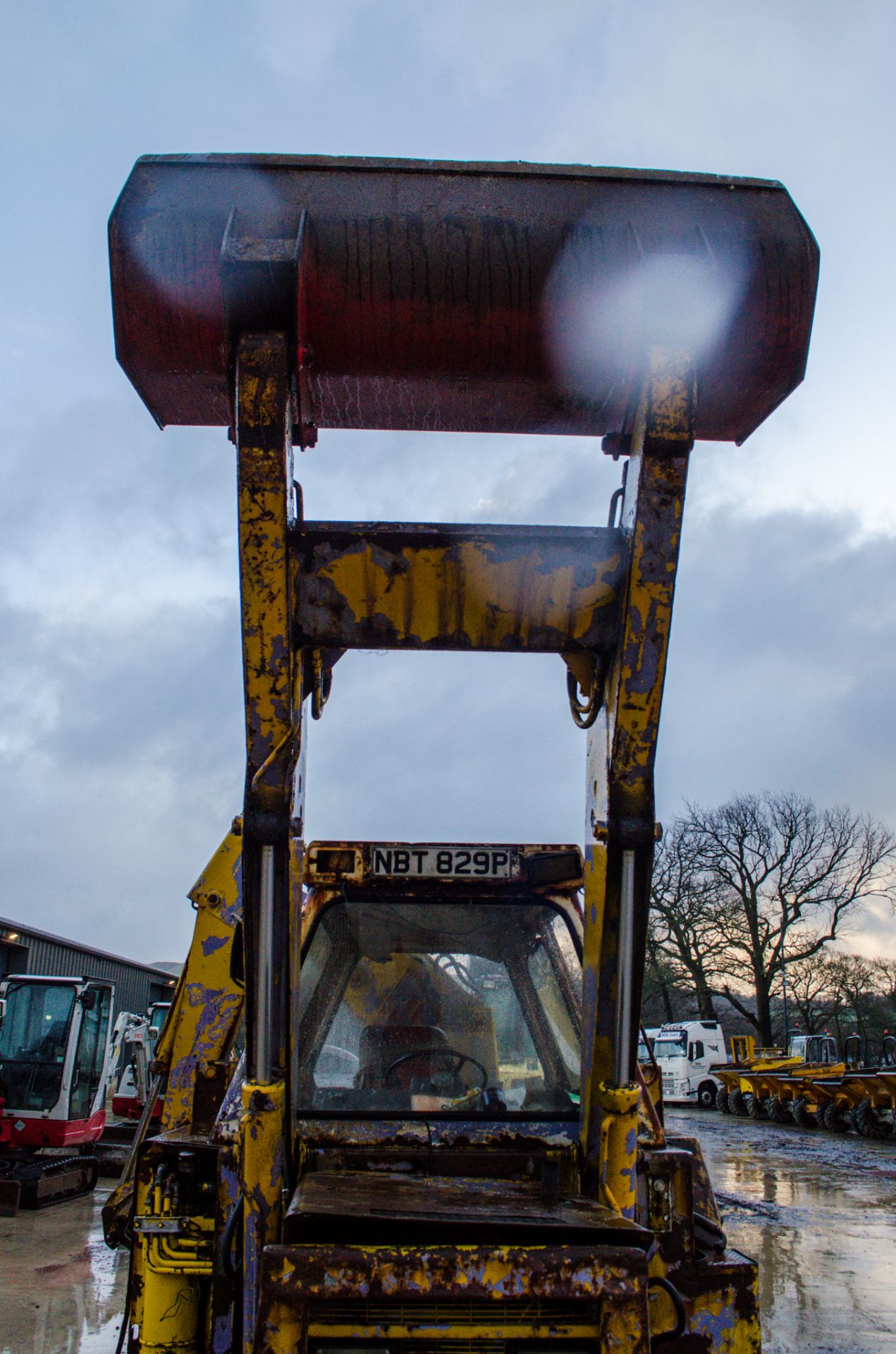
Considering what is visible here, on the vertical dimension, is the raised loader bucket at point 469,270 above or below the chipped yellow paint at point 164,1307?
above

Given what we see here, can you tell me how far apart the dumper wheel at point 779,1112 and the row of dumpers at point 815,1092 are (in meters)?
0.02

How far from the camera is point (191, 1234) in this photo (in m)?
2.83

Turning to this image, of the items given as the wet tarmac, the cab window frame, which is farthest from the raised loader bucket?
the wet tarmac

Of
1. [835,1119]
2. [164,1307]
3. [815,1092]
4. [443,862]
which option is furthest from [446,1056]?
[815,1092]

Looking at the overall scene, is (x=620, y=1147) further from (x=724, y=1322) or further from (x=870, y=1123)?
(x=870, y=1123)

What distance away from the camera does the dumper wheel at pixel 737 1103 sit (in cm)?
2759

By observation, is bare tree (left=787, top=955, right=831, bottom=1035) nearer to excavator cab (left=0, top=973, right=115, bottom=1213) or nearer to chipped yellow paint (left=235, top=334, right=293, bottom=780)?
excavator cab (left=0, top=973, right=115, bottom=1213)

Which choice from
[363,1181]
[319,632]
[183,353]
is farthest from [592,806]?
[183,353]

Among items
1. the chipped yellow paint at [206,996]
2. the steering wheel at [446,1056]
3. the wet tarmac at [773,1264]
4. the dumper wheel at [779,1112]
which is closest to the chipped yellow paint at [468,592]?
the steering wheel at [446,1056]

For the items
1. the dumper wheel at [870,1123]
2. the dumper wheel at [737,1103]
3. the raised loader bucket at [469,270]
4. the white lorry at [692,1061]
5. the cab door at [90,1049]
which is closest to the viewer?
the raised loader bucket at [469,270]

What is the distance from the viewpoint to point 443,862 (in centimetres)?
352

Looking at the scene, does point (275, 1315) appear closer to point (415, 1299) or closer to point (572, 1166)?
point (415, 1299)

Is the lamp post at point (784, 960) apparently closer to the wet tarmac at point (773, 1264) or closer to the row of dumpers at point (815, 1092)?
the row of dumpers at point (815, 1092)

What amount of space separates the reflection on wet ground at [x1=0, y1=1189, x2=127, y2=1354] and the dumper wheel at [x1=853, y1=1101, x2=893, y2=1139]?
16.3 meters
